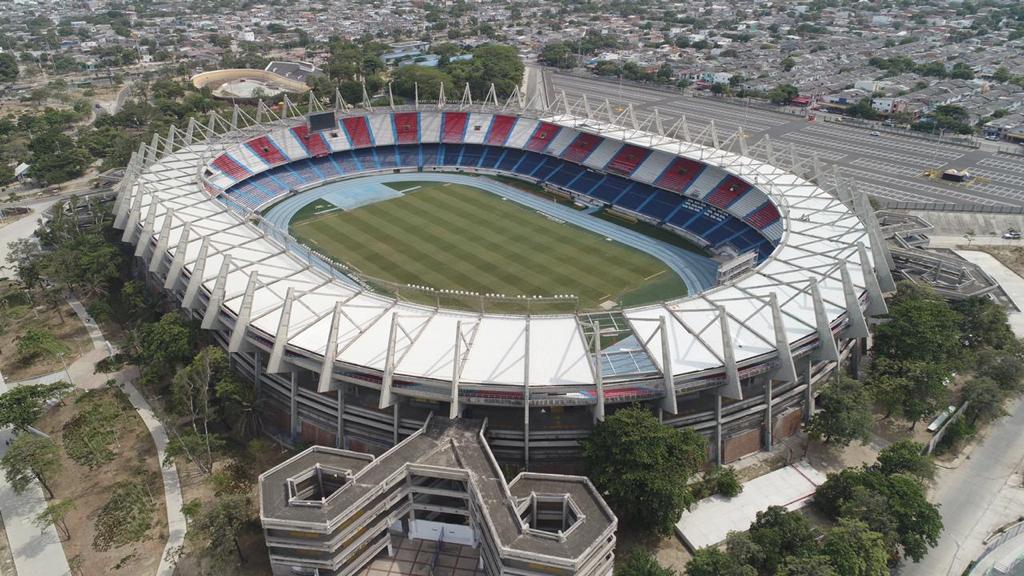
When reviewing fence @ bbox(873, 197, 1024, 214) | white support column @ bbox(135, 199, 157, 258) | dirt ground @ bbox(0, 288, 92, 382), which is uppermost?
white support column @ bbox(135, 199, 157, 258)

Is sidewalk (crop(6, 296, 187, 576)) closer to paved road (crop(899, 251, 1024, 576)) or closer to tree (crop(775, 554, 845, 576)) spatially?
tree (crop(775, 554, 845, 576))

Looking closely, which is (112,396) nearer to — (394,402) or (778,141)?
(394,402)

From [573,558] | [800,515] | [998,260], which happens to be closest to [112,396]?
[573,558]

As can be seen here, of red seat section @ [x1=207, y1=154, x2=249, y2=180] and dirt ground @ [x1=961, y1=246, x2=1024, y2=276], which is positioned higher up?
red seat section @ [x1=207, y1=154, x2=249, y2=180]

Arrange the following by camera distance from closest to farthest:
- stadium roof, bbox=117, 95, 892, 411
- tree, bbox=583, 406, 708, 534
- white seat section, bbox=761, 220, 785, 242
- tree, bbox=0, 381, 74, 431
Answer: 1. tree, bbox=583, 406, 708, 534
2. stadium roof, bbox=117, 95, 892, 411
3. tree, bbox=0, 381, 74, 431
4. white seat section, bbox=761, 220, 785, 242

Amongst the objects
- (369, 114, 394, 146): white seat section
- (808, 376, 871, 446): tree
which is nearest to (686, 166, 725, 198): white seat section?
(808, 376, 871, 446): tree

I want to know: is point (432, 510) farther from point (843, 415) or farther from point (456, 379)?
point (843, 415)

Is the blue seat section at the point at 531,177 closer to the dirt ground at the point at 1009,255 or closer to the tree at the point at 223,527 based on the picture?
the dirt ground at the point at 1009,255

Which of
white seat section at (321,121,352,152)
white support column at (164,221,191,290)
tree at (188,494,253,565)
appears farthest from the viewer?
white seat section at (321,121,352,152)
